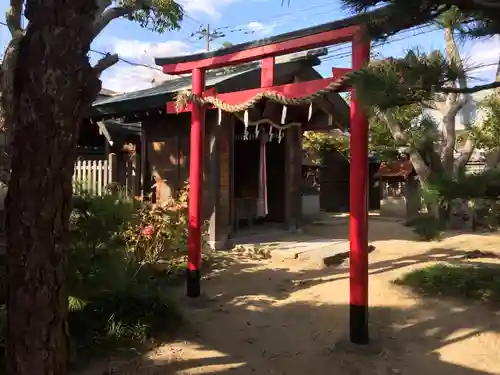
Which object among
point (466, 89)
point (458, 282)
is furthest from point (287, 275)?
point (466, 89)

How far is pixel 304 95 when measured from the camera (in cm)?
552

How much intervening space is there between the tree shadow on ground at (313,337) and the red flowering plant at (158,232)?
2.99 feet

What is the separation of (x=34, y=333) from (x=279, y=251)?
676cm

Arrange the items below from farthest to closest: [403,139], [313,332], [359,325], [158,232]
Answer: [403,139] → [158,232] → [313,332] → [359,325]

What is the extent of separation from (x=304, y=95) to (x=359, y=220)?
157 centimetres

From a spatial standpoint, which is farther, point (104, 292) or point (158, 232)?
point (158, 232)

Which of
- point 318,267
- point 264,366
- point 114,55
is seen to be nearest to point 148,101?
point 318,267

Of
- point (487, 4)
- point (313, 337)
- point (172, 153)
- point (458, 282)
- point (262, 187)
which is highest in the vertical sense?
point (487, 4)

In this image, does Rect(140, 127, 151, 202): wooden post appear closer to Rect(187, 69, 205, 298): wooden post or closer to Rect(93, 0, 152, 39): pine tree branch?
Rect(93, 0, 152, 39): pine tree branch

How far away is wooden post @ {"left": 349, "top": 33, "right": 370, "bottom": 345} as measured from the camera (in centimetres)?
477

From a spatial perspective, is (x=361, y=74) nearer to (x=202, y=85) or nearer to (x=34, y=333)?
(x=34, y=333)

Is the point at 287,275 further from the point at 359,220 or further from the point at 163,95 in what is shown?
the point at 163,95

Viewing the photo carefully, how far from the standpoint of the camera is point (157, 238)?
6.89 metres

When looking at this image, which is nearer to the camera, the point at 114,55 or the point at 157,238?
the point at 114,55
